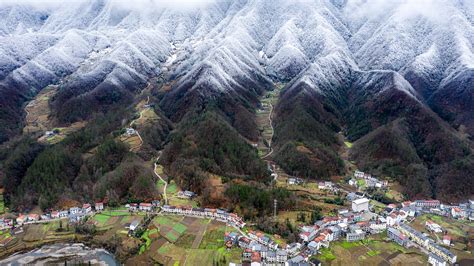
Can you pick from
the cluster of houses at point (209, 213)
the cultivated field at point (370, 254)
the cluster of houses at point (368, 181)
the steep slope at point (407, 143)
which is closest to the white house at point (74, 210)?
the cluster of houses at point (209, 213)

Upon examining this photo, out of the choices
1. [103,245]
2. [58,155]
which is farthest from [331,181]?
[58,155]

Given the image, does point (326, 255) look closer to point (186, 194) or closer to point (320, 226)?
point (320, 226)

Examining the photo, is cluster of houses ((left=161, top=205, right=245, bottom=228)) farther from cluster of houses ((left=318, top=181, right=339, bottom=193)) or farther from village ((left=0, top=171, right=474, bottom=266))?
cluster of houses ((left=318, top=181, right=339, bottom=193))

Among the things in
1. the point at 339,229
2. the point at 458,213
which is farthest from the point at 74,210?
the point at 458,213

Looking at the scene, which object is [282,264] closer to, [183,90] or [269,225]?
[269,225]

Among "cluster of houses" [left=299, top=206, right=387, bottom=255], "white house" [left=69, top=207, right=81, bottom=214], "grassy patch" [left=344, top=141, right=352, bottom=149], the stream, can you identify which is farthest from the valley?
the stream
